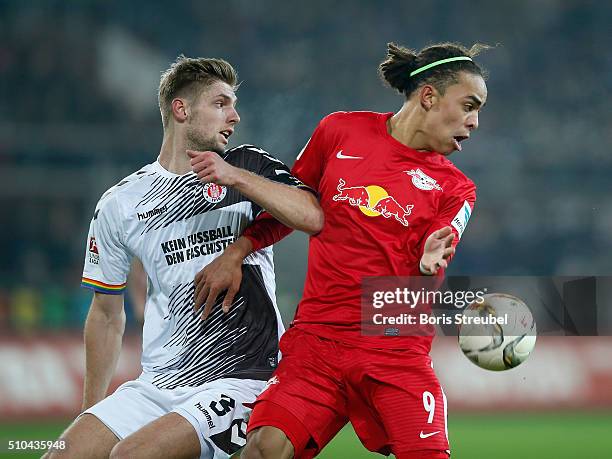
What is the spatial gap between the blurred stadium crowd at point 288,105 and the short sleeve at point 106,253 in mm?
7000

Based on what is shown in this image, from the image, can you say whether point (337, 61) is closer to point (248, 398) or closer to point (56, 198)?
point (56, 198)

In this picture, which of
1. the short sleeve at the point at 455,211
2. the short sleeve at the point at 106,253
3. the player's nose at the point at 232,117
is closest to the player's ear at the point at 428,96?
the short sleeve at the point at 455,211

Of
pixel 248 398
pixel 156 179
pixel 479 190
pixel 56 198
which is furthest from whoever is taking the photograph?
pixel 479 190

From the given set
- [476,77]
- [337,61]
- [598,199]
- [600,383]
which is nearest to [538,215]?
[598,199]

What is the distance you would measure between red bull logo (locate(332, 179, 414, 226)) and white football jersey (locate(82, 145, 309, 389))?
29 cm

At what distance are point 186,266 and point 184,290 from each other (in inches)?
4.4

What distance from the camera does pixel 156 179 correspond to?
4426 mm

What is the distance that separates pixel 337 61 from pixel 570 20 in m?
4.25

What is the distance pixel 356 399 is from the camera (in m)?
3.79

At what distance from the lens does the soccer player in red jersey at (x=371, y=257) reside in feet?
12.0

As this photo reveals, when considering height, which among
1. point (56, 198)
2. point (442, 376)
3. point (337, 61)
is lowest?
point (442, 376)

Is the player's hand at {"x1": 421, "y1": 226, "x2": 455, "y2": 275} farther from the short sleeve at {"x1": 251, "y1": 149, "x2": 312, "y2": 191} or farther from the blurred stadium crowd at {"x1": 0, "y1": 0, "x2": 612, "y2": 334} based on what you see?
Result: the blurred stadium crowd at {"x1": 0, "y1": 0, "x2": 612, "y2": 334}

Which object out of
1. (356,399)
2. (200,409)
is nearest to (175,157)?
(200,409)

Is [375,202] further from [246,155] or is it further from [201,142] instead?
[201,142]
